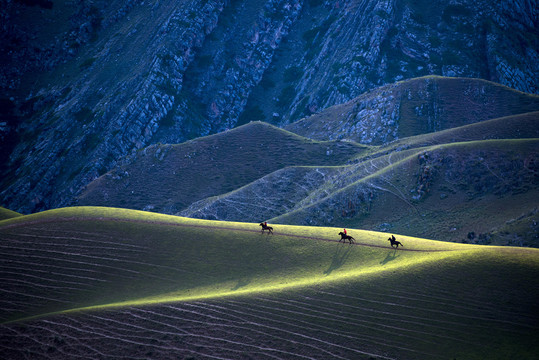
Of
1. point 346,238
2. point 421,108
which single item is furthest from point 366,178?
point 421,108

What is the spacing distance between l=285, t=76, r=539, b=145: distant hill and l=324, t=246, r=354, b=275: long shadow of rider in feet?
235

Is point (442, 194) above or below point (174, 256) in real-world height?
above

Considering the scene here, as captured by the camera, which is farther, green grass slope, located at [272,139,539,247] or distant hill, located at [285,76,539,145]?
distant hill, located at [285,76,539,145]

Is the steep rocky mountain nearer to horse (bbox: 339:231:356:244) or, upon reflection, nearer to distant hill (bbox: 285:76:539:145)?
distant hill (bbox: 285:76:539:145)

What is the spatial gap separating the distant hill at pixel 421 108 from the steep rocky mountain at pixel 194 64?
28.5 metres

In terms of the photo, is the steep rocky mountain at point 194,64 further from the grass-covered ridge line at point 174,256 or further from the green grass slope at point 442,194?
the grass-covered ridge line at point 174,256

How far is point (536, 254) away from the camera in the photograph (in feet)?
105

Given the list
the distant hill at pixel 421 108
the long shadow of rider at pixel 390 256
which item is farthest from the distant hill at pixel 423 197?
the distant hill at pixel 421 108

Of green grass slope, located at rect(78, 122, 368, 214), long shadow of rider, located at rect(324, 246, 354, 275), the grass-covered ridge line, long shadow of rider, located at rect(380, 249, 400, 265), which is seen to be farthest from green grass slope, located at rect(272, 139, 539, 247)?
green grass slope, located at rect(78, 122, 368, 214)

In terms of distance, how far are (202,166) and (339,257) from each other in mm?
72388

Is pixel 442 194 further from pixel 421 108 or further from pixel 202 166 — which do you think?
pixel 202 166

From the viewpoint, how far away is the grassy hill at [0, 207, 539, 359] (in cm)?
2602

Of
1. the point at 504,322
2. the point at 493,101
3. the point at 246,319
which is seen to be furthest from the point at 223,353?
the point at 493,101

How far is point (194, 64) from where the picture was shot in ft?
541
